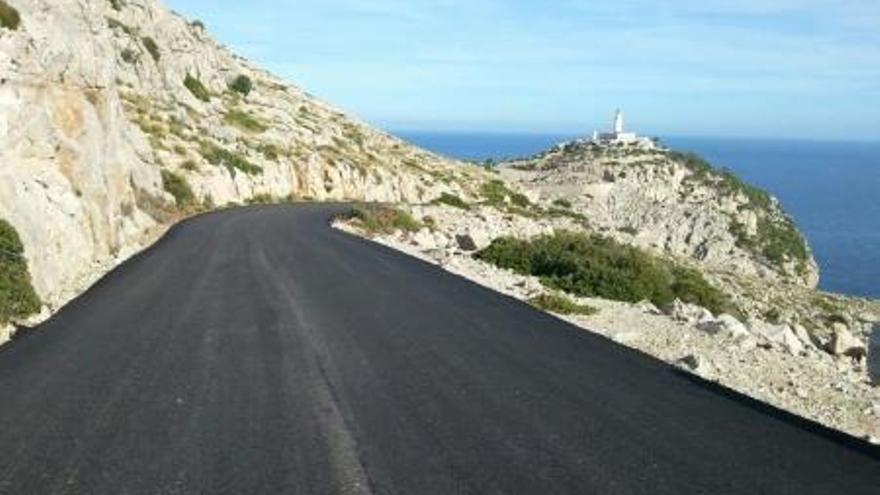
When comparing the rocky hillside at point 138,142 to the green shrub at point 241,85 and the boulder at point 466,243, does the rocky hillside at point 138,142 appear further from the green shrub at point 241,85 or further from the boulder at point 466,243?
the boulder at point 466,243

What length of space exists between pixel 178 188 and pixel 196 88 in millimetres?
41073

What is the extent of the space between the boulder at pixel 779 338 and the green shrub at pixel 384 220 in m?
19.8

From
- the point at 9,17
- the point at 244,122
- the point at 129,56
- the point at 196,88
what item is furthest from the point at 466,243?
the point at 196,88

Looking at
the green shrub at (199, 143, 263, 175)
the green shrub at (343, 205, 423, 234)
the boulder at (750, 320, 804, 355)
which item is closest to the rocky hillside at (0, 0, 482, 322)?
the green shrub at (199, 143, 263, 175)

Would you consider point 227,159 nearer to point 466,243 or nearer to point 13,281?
point 466,243

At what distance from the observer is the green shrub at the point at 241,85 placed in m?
98.1

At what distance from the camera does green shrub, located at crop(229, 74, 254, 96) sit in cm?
9806

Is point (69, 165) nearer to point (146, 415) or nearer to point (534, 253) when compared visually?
point (534, 253)

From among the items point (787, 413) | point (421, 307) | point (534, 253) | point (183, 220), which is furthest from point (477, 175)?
point (787, 413)

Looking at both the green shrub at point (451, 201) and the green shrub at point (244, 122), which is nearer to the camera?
the green shrub at point (451, 201)

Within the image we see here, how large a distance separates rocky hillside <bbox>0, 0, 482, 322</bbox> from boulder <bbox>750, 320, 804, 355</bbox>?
13577 mm

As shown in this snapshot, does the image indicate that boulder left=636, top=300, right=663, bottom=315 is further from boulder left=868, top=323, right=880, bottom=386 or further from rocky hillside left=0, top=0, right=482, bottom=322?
rocky hillside left=0, top=0, right=482, bottom=322

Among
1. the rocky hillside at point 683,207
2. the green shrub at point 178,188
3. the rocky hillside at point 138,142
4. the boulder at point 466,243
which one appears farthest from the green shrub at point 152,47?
the boulder at point 466,243

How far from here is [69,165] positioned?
24.9 metres
